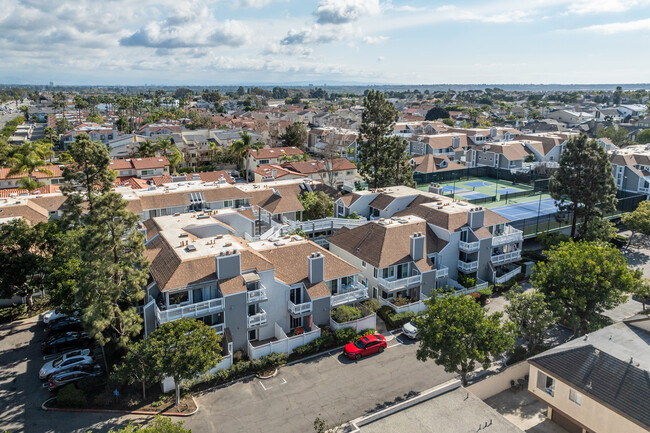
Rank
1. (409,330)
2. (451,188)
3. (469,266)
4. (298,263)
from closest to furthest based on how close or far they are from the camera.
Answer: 1. (409,330)
2. (298,263)
3. (469,266)
4. (451,188)

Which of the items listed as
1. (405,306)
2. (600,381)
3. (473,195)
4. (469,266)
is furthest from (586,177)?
(600,381)

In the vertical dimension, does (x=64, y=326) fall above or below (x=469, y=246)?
below

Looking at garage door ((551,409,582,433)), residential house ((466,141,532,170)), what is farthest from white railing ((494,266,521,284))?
residential house ((466,141,532,170))

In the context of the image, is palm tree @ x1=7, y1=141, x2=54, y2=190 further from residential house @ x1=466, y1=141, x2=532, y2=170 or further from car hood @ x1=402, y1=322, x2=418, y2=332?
residential house @ x1=466, y1=141, x2=532, y2=170

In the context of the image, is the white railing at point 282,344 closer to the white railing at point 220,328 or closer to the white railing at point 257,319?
the white railing at point 257,319

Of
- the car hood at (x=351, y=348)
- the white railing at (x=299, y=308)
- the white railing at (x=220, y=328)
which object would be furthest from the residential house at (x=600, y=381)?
the white railing at (x=220, y=328)

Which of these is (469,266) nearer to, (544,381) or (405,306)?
(405,306)
